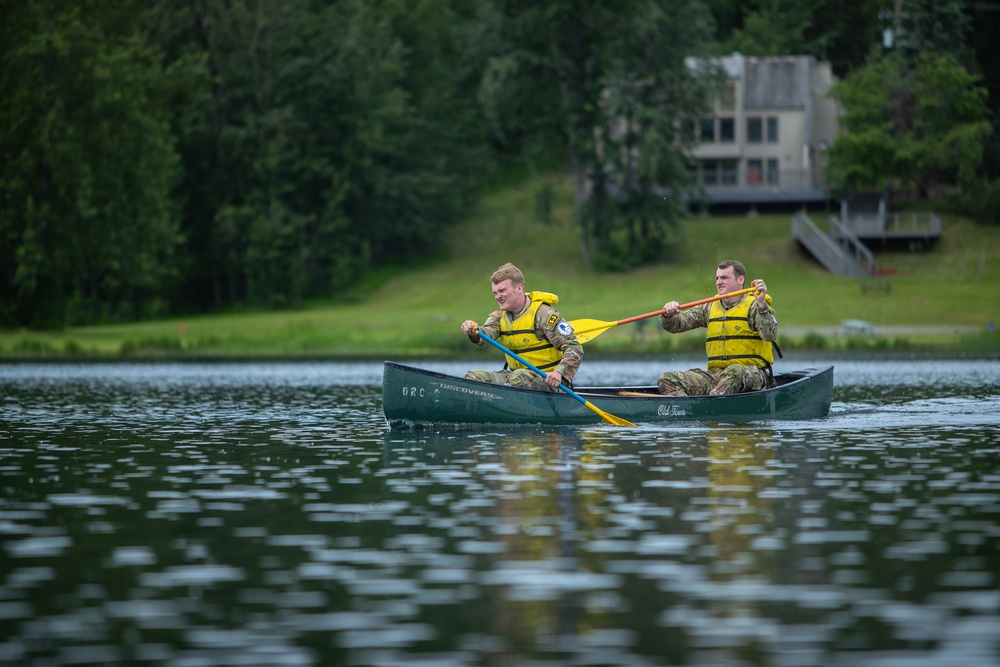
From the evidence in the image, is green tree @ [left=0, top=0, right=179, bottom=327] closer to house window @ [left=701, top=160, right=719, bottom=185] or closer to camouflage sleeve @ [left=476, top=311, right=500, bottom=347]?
house window @ [left=701, top=160, right=719, bottom=185]

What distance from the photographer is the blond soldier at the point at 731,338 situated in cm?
1994

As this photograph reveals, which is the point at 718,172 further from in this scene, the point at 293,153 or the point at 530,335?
the point at 530,335

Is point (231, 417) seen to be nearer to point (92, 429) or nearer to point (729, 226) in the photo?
point (92, 429)

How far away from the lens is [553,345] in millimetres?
19344

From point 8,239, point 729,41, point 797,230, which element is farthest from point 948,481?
point 729,41

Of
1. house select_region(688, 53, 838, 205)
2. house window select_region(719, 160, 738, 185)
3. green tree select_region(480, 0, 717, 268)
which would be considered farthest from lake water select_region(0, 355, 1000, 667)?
house select_region(688, 53, 838, 205)

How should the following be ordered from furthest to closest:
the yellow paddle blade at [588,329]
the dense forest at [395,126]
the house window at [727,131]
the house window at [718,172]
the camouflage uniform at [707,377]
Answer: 1. the house window at [727,131]
2. the house window at [718,172]
3. the dense forest at [395,126]
4. the yellow paddle blade at [588,329]
5. the camouflage uniform at [707,377]

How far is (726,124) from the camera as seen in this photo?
80.4 meters

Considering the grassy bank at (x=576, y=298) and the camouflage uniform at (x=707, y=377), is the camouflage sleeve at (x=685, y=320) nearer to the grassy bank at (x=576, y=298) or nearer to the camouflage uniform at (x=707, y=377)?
the camouflage uniform at (x=707, y=377)

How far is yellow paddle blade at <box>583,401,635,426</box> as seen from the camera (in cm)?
1955

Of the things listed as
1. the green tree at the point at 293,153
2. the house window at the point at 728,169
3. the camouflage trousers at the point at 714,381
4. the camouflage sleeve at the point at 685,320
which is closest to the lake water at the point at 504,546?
the camouflage trousers at the point at 714,381

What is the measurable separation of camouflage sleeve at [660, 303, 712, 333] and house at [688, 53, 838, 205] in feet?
192

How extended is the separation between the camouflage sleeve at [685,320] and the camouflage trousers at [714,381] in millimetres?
609

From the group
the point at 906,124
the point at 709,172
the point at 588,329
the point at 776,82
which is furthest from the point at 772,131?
the point at 588,329
